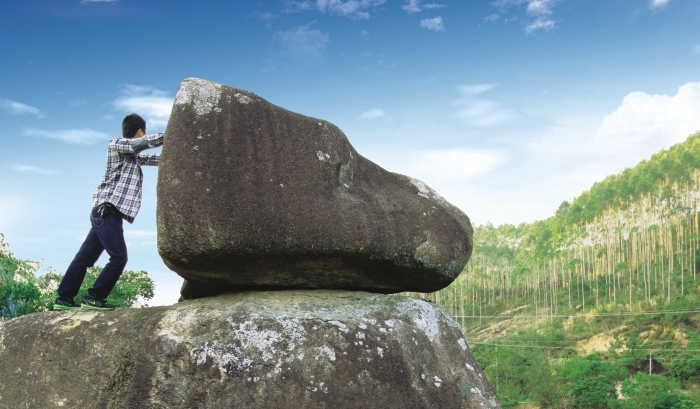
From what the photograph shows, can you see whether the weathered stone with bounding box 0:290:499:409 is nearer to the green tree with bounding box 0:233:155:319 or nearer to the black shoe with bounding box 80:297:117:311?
the black shoe with bounding box 80:297:117:311

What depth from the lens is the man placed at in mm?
5789

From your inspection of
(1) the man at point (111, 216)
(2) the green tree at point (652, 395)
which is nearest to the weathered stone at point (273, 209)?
(1) the man at point (111, 216)

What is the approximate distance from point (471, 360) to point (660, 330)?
2075 inches

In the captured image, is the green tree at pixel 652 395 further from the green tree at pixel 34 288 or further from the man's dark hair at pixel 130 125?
the man's dark hair at pixel 130 125

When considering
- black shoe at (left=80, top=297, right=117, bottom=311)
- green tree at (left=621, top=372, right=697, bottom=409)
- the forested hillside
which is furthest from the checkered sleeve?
the forested hillside

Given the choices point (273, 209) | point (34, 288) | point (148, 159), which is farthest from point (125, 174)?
point (34, 288)

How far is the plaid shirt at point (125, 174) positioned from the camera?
5789mm

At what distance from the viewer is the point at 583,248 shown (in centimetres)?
6500

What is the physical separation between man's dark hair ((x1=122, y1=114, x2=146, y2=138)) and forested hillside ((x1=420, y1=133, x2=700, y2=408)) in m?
38.6

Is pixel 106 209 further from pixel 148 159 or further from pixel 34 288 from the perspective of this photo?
pixel 34 288

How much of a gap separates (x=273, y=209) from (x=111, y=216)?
1642mm

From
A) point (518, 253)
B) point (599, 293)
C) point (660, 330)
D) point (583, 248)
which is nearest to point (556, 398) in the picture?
point (660, 330)

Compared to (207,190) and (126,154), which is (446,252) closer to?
(207,190)

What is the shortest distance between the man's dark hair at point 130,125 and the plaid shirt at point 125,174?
0.23 m
